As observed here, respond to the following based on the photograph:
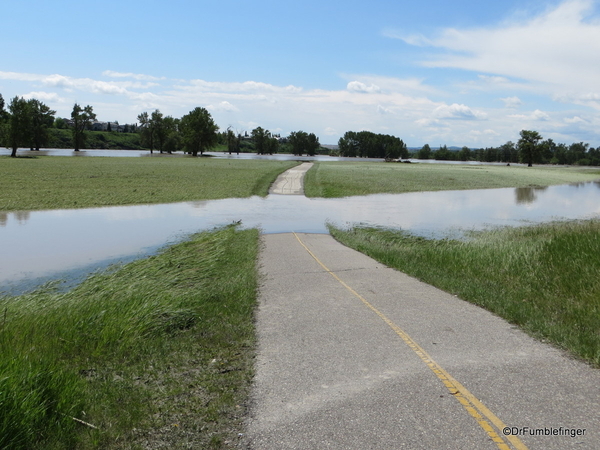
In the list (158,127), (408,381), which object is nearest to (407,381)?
(408,381)

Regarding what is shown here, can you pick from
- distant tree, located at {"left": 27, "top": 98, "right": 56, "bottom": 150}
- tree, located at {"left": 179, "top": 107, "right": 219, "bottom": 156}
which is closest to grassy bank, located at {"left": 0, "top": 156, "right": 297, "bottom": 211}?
distant tree, located at {"left": 27, "top": 98, "right": 56, "bottom": 150}

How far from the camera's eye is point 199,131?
132 m

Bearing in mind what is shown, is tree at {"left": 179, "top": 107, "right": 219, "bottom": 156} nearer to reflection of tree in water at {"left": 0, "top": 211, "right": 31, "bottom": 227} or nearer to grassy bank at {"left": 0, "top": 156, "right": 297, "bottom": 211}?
grassy bank at {"left": 0, "top": 156, "right": 297, "bottom": 211}

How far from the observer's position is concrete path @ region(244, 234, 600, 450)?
5059mm

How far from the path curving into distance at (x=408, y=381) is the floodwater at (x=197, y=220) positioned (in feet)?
27.9

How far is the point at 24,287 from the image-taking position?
12.5 m

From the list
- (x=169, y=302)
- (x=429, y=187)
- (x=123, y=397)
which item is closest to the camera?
(x=123, y=397)

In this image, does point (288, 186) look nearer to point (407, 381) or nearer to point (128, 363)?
point (128, 363)

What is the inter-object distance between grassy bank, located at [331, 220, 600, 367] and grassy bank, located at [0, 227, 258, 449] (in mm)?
4954

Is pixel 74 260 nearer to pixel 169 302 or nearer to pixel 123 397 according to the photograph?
pixel 169 302

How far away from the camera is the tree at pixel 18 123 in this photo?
91188 mm

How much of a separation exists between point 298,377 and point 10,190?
3516cm

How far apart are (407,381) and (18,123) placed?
104780 mm

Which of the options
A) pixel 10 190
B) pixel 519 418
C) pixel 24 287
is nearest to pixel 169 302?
pixel 24 287
